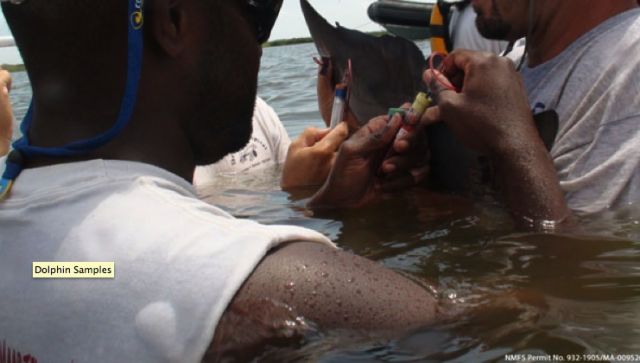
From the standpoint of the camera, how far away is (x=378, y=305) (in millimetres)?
1487

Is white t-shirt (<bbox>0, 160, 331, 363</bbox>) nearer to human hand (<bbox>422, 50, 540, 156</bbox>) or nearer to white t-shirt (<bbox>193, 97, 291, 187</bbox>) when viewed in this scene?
human hand (<bbox>422, 50, 540, 156</bbox>)

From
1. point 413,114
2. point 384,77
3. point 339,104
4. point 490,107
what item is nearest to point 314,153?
point 339,104

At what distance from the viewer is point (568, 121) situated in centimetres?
292

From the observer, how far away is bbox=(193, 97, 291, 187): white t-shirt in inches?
196

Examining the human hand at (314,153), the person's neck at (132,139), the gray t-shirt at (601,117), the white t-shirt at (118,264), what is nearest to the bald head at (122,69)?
the person's neck at (132,139)

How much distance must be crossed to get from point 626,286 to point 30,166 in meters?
1.69

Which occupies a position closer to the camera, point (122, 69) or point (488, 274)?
point (122, 69)

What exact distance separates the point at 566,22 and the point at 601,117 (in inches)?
20.5

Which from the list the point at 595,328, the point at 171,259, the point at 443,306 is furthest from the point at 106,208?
the point at 595,328

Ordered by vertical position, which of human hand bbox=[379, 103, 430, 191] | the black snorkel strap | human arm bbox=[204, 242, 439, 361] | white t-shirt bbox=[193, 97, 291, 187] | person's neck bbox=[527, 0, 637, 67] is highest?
the black snorkel strap

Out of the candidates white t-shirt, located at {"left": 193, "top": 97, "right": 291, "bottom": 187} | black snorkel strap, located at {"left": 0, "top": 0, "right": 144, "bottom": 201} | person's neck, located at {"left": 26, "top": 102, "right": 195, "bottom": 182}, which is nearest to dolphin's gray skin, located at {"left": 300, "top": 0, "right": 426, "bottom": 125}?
white t-shirt, located at {"left": 193, "top": 97, "right": 291, "bottom": 187}

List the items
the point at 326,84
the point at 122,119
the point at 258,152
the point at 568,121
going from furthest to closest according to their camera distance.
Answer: the point at 258,152 → the point at 326,84 → the point at 568,121 → the point at 122,119

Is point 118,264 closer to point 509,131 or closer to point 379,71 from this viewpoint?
point 509,131

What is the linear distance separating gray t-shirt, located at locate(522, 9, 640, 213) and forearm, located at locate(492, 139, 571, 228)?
13 cm
